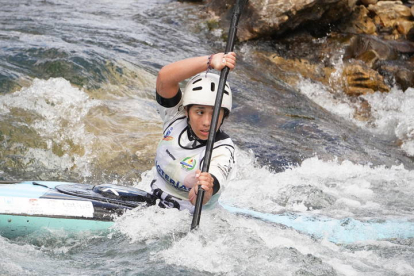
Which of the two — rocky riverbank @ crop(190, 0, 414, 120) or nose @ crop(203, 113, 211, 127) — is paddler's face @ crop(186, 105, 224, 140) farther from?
rocky riverbank @ crop(190, 0, 414, 120)

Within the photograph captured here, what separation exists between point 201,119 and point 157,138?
319 centimetres

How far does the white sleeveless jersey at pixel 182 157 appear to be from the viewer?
4.01 m

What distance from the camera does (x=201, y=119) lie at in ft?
13.1

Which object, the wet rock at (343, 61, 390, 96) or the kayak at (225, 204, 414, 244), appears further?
the wet rock at (343, 61, 390, 96)

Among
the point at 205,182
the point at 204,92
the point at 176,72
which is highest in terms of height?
the point at 176,72

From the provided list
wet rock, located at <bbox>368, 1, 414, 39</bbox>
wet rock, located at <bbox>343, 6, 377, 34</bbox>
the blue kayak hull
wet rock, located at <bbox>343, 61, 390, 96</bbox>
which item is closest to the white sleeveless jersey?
the blue kayak hull

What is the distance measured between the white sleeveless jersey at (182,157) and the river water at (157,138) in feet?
0.76

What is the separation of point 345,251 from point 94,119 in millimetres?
3936

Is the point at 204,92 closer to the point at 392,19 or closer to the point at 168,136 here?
the point at 168,136

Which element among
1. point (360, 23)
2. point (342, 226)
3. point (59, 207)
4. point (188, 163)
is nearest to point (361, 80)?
point (360, 23)

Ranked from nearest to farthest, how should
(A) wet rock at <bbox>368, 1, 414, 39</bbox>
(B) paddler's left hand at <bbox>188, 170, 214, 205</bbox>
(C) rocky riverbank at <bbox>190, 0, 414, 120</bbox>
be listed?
(B) paddler's left hand at <bbox>188, 170, 214, 205</bbox>, (C) rocky riverbank at <bbox>190, 0, 414, 120</bbox>, (A) wet rock at <bbox>368, 1, 414, 39</bbox>

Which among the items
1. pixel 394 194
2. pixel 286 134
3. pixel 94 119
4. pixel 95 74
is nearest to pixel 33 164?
pixel 94 119

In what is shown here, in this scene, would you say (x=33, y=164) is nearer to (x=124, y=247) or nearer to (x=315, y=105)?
(x=124, y=247)

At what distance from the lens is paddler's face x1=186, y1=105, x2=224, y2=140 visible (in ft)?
13.0
